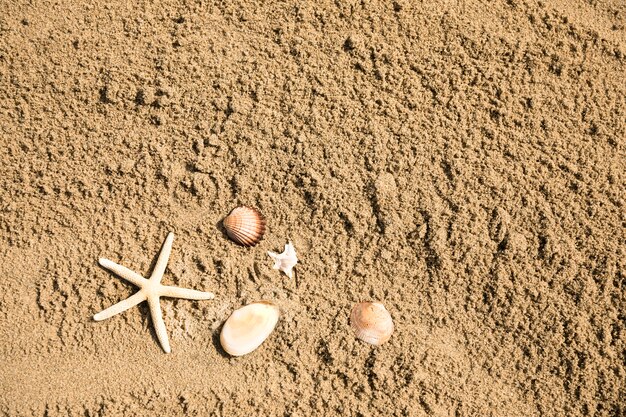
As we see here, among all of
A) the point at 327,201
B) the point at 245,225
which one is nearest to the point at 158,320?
the point at 245,225

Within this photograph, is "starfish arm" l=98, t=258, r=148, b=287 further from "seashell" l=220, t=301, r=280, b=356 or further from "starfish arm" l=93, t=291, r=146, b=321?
"seashell" l=220, t=301, r=280, b=356

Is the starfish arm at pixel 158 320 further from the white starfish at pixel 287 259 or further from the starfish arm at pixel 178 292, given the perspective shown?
the white starfish at pixel 287 259

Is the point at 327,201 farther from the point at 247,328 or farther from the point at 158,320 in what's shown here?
the point at 158,320

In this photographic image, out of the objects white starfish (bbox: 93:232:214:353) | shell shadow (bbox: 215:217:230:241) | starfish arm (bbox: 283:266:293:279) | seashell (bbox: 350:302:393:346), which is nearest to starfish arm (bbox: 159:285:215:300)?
white starfish (bbox: 93:232:214:353)

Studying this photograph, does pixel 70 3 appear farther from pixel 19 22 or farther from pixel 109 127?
pixel 109 127

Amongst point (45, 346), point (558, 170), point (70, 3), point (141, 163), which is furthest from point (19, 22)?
point (558, 170)

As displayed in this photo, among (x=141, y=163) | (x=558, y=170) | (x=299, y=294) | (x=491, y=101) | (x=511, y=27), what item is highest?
(x=511, y=27)
